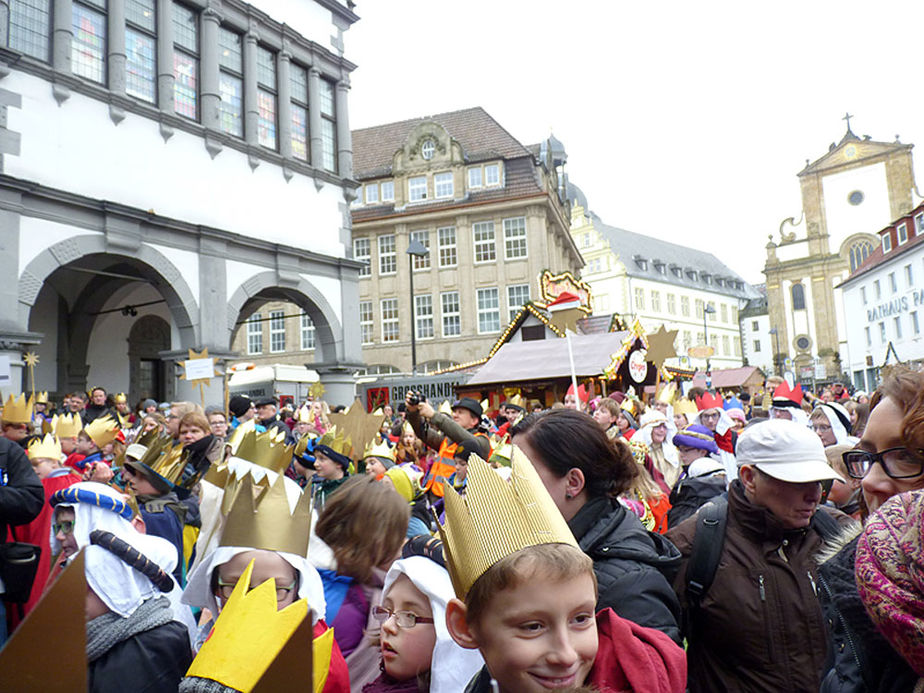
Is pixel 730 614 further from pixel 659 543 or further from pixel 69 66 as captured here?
pixel 69 66

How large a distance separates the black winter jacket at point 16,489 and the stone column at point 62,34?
492 inches

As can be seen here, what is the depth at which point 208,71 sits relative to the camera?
17.1 metres

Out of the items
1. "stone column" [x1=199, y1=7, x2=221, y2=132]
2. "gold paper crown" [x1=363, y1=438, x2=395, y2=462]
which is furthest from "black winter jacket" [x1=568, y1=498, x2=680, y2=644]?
"stone column" [x1=199, y1=7, x2=221, y2=132]

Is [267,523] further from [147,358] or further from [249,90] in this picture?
[147,358]

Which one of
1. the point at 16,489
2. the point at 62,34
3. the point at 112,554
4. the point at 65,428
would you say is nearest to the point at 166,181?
the point at 62,34

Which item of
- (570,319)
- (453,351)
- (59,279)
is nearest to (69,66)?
(59,279)

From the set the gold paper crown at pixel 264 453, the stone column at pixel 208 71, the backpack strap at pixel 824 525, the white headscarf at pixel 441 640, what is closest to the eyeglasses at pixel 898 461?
the backpack strap at pixel 824 525

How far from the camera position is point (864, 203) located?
6234 cm

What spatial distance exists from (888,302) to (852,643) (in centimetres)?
5339

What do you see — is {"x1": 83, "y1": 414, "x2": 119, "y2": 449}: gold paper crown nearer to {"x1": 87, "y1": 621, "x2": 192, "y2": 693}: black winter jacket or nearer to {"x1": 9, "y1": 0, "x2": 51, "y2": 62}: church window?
{"x1": 87, "y1": 621, "x2": 192, "y2": 693}: black winter jacket

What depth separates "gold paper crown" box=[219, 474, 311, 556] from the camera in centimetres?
248

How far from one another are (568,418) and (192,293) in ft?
50.1

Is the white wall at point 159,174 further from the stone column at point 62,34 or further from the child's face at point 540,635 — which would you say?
the child's face at point 540,635

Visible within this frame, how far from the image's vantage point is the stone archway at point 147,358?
20188 mm
